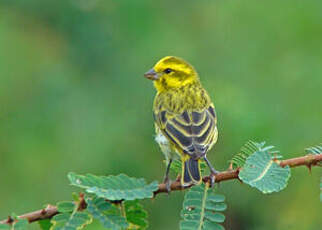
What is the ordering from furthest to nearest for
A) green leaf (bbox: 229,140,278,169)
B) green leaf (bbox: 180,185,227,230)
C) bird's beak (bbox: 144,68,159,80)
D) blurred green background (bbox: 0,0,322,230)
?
blurred green background (bbox: 0,0,322,230), bird's beak (bbox: 144,68,159,80), green leaf (bbox: 229,140,278,169), green leaf (bbox: 180,185,227,230)

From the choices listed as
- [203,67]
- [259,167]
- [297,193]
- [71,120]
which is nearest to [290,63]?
[203,67]

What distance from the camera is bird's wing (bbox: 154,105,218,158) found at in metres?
4.68

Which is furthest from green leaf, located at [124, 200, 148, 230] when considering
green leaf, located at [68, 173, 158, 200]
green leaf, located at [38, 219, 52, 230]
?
green leaf, located at [38, 219, 52, 230]

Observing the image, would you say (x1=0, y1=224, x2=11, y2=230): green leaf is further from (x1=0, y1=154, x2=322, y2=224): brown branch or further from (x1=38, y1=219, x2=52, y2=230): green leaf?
(x1=38, y1=219, x2=52, y2=230): green leaf

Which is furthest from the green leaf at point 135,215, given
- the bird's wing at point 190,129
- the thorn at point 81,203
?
the bird's wing at point 190,129

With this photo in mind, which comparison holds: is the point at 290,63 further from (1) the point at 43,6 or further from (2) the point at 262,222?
(1) the point at 43,6

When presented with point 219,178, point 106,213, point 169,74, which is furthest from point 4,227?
point 169,74

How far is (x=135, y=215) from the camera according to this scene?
3.45 m

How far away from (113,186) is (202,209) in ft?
1.42

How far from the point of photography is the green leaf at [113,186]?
3281 mm

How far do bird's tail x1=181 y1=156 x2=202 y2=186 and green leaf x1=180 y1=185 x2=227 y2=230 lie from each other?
23cm

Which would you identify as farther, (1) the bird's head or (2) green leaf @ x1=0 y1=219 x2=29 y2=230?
(1) the bird's head

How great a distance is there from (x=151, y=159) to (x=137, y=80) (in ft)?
3.70

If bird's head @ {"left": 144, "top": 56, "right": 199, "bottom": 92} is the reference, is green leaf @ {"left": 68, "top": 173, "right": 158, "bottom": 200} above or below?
below
